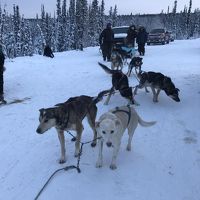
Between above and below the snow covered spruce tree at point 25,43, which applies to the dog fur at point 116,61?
above

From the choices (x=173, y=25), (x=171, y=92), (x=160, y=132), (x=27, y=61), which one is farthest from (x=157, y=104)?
(x=173, y=25)

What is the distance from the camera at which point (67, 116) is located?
197 inches

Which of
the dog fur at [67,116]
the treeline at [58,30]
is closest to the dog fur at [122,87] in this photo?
the dog fur at [67,116]

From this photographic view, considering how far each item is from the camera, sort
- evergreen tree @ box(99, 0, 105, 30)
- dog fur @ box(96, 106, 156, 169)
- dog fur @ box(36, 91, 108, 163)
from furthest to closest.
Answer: evergreen tree @ box(99, 0, 105, 30)
dog fur @ box(36, 91, 108, 163)
dog fur @ box(96, 106, 156, 169)

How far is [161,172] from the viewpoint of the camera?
504 cm

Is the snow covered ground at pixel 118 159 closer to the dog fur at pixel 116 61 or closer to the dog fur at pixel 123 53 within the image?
the dog fur at pixel 116 61

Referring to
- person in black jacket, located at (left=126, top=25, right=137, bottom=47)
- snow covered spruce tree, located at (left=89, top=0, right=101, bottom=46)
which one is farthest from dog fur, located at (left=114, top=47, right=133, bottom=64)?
snow covered spruce tree, located at (left=89, top=0, right=101, bottom=46)

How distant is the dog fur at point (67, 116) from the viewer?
470 centimetres

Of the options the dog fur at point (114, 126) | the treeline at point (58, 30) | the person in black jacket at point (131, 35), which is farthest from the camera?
the treeline at point (58, 30)

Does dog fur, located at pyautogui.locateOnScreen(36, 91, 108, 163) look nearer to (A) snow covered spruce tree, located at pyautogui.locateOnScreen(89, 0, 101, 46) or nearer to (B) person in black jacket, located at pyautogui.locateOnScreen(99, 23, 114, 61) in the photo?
(B) person in black jacket, located at pyautogui.locateOnScreen(99, 23, 114, 61)

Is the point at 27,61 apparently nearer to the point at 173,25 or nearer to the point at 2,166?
the point at 2,166

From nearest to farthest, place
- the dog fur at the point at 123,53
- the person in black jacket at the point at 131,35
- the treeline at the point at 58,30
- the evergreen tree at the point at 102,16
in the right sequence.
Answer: the dog fur at the point at 123,53, the person in black jacket at the point at 131,35, the treeline at the point at 58,30, the evergreen tree at the point at 102,16

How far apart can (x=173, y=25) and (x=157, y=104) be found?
8255cm

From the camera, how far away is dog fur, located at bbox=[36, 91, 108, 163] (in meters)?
4.70
